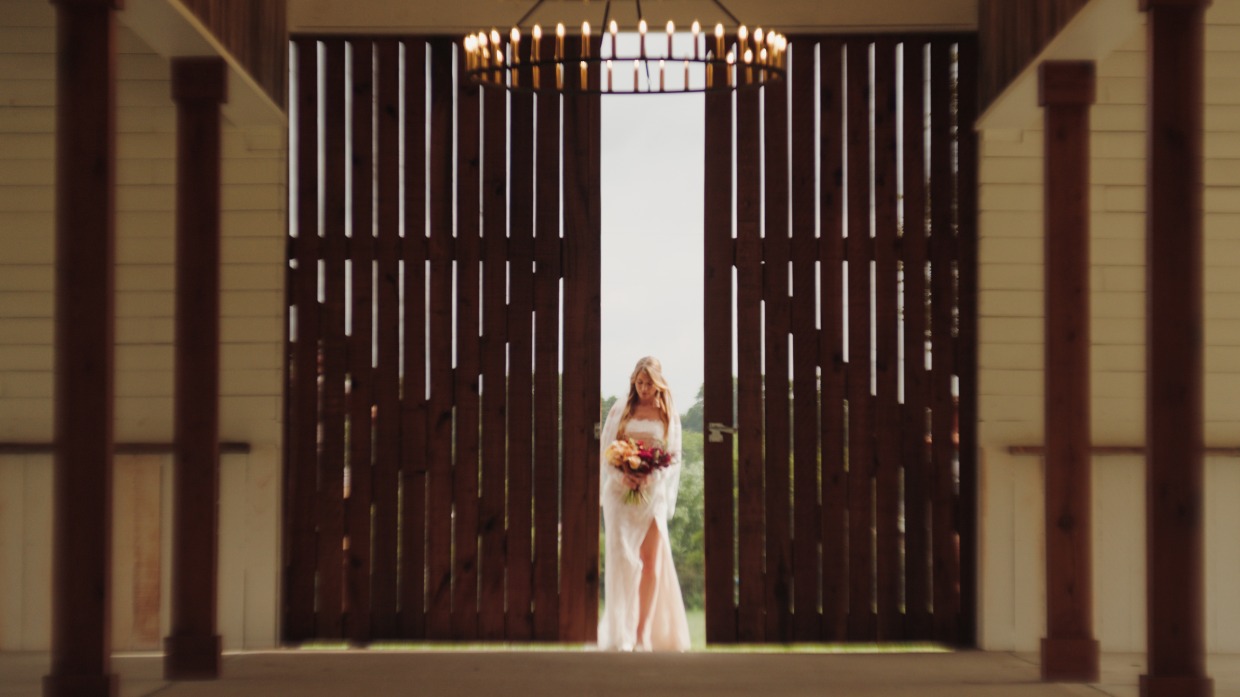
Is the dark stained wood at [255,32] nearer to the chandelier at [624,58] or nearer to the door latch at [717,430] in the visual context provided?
the chandelier at [624,58]

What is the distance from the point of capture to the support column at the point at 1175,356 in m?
4.20

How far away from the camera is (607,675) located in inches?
216

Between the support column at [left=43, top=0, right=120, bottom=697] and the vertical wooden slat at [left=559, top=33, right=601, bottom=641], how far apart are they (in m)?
2.79

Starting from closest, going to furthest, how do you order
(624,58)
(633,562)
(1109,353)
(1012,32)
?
(624,58) < (1012,32) < (1109,353) < (633,562)

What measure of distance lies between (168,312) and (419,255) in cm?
133

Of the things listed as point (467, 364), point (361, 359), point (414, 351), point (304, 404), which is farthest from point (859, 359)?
point (304, 404)

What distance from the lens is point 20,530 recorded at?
6359 mm

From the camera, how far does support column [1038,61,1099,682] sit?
5.34m

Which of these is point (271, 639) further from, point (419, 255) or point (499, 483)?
point (419, 255)

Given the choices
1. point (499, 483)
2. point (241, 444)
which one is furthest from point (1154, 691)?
point (241, 444)

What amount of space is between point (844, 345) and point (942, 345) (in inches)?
19.8

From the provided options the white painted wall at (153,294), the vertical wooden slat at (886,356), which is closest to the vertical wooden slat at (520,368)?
the white painted wall at (153,294)

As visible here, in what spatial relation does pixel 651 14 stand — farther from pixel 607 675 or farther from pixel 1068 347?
pixel 607 675

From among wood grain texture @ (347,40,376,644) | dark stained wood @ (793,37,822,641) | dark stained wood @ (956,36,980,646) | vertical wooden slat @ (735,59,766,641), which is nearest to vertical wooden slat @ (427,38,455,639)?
wood grain texture @ (347,40,376,644)
